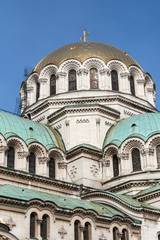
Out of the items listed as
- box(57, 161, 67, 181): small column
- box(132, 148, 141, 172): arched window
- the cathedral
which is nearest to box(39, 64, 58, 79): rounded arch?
the cathedral

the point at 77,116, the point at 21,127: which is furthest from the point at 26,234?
the point at 77,116

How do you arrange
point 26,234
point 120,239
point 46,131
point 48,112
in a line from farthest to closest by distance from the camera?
point 48,112
point 46,131
point 120,239
point 26,234

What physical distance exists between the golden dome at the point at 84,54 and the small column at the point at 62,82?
3.54 ft

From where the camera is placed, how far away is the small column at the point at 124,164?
3056cm

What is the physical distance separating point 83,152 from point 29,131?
13.6 ft

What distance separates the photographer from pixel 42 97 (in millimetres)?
36938

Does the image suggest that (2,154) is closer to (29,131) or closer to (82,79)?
(29,131)

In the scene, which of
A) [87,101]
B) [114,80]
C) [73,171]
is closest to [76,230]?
[73,171]

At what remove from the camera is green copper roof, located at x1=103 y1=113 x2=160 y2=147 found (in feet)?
103

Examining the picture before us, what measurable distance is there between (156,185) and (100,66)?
12124 mm

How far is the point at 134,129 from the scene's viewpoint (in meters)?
31.8

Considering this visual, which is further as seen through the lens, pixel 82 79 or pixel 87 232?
pixel 82 79

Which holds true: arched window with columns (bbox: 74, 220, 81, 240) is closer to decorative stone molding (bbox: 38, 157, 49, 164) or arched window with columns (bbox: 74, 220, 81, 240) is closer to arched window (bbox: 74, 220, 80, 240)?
arched window (bbox: 74, 220, 80, 240)

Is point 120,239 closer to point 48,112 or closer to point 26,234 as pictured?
point 26,234
